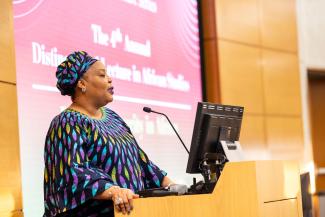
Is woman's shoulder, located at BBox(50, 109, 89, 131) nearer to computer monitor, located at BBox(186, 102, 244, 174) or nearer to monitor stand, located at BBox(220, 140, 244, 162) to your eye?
computer monitor, located at BBox(186, 102, 244, 174)

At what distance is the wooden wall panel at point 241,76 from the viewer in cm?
639

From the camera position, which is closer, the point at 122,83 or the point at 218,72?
the point at 122,83

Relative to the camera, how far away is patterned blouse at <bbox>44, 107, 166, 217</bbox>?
111 inches

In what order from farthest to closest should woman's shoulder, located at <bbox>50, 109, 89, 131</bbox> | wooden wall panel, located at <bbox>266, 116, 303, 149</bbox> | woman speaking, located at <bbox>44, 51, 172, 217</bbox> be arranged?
wooden wall panel, located at <bbox>266, 116, 303, 149</bbox> → woman's shoulder, located at <bbox>50, 109, 89, 131</bbox> → woman speaking, located at <bbox>44, 51, 172, 217</bbox>

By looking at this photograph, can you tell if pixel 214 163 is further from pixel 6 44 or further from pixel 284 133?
pixel 284 133

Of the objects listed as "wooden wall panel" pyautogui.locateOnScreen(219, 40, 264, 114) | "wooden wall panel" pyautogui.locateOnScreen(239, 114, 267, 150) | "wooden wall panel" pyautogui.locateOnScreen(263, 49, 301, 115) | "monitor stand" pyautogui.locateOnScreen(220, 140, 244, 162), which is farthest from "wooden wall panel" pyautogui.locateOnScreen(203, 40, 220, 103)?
"monitor stand" pyautogui.locateOnScreen(220, 140, 244, 162)

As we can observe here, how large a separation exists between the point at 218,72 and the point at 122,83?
1.65m

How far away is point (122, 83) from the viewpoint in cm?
487

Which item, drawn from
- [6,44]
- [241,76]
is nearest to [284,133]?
[241,76]

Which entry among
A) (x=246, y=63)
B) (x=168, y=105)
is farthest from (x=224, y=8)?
(x=168, y=105)

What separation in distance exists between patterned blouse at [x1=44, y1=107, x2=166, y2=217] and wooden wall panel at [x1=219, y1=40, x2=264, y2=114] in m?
3.36

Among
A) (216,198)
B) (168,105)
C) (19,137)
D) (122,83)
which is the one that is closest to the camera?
(216,198)

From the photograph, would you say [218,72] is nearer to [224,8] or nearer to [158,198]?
[224,8]

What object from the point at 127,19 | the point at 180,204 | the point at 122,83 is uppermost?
the point at 127,19
